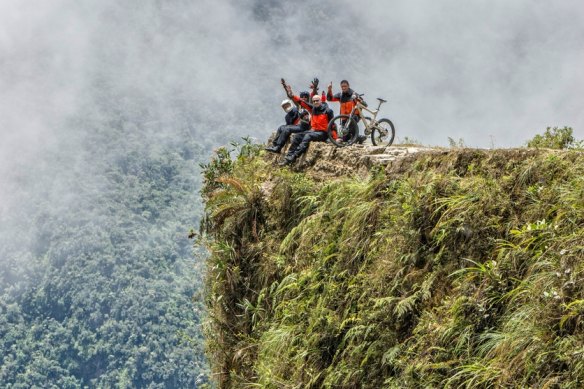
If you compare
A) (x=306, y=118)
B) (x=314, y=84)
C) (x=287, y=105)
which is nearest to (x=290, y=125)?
(x=306, y=118)

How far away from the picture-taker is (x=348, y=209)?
34.7 ft

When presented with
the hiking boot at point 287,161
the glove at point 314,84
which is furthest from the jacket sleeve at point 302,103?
the hiking boot at point 287,161

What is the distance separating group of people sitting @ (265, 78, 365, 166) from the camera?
13898 mm

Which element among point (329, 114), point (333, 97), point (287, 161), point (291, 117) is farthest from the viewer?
point (333, 97)

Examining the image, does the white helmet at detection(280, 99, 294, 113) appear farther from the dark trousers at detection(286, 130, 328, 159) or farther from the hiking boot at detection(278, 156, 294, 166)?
the hiking boot at detection(278, 156, 294, 166)

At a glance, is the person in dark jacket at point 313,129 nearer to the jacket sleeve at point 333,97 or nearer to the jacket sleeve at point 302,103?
the jacket sleeve at point 302,103

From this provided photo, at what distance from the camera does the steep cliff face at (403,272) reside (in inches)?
281

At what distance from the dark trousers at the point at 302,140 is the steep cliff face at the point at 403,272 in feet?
2.24

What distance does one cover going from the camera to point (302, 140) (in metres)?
13.9

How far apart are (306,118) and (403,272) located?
24.3 feet

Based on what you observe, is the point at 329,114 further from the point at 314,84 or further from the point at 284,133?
the point at 314,84

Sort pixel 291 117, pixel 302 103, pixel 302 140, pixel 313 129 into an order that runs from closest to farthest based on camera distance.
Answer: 1. pixel 302 140
2. pixel 313 129
3. pixel 291 117
4. pixel 302 103

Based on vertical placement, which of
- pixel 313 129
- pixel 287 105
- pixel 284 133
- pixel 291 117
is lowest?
pixel 284 133

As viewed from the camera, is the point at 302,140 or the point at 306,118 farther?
the point at 306,118
